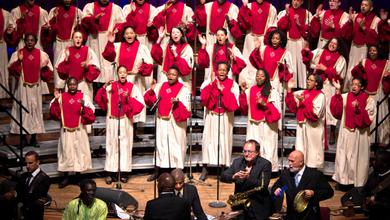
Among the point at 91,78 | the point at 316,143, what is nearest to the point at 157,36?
the point at 91,78

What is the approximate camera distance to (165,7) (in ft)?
39.5

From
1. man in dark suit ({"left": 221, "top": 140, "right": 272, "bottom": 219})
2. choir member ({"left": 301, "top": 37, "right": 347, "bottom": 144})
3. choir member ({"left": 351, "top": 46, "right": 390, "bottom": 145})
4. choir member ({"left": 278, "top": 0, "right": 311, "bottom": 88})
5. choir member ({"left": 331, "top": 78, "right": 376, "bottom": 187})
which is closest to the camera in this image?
man in dark suit ({"left": 221, "top": 140, "right": 272, "bottom": 219})

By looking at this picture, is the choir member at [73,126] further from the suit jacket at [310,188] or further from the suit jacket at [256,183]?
the suit jacket at [310,188]

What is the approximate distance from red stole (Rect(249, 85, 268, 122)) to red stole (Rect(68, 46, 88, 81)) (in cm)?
252

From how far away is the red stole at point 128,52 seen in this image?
454 inches

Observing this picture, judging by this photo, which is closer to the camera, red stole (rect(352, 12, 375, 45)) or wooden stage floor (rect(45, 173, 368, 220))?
wooden stage floor (rect(45, 173, 368, 220))

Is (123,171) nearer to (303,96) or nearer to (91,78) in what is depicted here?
(91,78)

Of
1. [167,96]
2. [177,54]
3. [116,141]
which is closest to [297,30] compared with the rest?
[177,54]

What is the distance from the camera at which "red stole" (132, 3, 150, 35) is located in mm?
12211

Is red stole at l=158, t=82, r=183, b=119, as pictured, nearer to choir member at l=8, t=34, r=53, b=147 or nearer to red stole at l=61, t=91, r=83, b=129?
red stole at l=61, t=91, r=83, b=129

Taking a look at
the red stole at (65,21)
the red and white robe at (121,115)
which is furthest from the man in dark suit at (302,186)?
the red stole at (65,21)

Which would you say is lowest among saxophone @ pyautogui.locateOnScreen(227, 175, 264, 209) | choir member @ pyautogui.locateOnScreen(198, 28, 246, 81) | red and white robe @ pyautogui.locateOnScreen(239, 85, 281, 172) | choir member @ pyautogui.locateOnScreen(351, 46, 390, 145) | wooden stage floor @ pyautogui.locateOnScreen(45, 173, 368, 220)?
wooden stage floor @ pyautogui.locateOnScreen(45, 173, 368, 220)

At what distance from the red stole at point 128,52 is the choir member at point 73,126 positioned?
0.99 metres

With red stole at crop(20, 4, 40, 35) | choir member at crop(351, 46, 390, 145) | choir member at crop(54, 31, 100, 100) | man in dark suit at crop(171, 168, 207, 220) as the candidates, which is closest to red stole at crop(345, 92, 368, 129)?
choir member at crop(351, 46, 390, 145)
